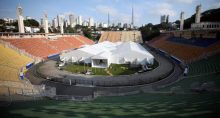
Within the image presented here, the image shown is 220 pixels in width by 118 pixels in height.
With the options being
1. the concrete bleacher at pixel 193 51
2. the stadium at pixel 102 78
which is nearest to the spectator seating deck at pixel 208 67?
the stadium at pixel 102 78

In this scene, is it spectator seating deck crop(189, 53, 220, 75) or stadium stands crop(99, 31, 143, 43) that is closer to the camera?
spectator seating deck crop(189, 53, 220, 75)

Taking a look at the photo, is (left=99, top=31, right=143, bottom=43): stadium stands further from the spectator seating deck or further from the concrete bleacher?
the spectator seating deck

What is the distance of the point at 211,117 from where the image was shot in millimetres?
2525

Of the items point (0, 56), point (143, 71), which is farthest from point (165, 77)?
point (0, 56)

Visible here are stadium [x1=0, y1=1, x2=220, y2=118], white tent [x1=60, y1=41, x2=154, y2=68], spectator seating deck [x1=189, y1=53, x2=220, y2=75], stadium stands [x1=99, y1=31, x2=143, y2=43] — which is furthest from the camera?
stadium stands [x1=99, y1=31, x2=143, y2=43]

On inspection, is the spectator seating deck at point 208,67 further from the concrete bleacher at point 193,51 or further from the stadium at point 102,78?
the concrete bleacher at point 193,51

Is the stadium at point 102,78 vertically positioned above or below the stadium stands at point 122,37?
below

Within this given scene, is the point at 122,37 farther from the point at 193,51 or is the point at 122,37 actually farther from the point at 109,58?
the point at 109,58

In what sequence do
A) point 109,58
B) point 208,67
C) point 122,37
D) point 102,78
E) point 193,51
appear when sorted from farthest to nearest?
point 122,37
point 193,51
point 109,58
point 102,78
point 208,67

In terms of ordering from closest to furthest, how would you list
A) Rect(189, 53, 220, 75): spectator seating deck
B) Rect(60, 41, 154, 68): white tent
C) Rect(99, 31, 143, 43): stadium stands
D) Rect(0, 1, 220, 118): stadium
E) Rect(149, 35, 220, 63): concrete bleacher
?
Rect(0, 1, 220, 118): stadium → Rect(189, 53, 220, 75): spectator seating deck → Rect(149, 35, 220, 63): concrete bleacher → Rect(60, 41, 154, 68): white tent → Rect(99, 31, 143, 43): stadium stands

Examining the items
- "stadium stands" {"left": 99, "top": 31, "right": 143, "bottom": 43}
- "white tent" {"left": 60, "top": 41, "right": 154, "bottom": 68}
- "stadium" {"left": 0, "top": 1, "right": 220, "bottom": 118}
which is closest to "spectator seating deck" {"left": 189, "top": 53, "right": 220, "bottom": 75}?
"stadium" {"left": 0, "top": 1, "right": 220, "bottom": 118}

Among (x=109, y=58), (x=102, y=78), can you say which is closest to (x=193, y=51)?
(x=109, y=58)

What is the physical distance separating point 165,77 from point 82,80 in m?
7.98

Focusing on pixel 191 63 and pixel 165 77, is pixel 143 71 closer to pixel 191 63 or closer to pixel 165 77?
pixel 165 77
